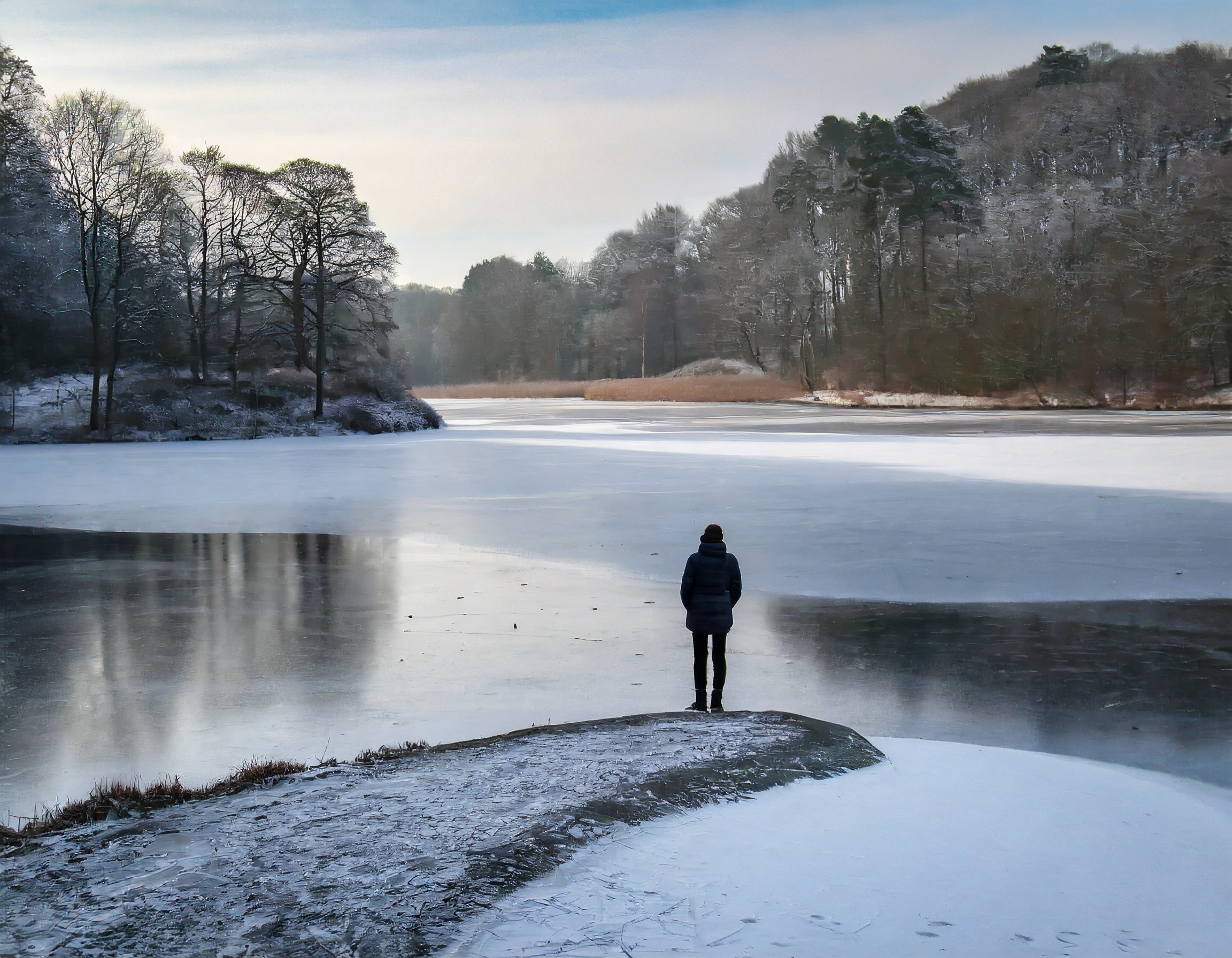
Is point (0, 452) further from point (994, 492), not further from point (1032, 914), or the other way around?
point (1032, 914)

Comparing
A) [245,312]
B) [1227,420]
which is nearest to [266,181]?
[245,312]

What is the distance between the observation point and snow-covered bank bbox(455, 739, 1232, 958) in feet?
11.6

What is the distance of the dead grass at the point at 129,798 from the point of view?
447cm

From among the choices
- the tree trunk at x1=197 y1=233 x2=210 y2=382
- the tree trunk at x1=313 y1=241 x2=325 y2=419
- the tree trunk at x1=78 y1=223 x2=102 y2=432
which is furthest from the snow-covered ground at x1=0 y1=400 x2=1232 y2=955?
the tree trunk at x1=197 y1=233 x2=210 y2=382

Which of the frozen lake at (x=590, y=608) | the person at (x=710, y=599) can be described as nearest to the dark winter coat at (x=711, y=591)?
the person at (x=710, y=599)

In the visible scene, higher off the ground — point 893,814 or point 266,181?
point 266,181

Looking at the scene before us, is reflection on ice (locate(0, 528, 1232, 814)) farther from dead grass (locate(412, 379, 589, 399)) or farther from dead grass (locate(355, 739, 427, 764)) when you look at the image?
dead grass (locate(412, 379, 589, 399))

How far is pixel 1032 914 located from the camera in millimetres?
3742

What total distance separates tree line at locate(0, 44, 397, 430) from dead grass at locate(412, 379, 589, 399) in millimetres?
37691

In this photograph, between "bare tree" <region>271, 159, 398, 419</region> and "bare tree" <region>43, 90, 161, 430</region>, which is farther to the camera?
"bare tree" <region>271, 159, 398, 419</region>

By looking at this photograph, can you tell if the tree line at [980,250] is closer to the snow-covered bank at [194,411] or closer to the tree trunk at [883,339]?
the tree trunk at [883,339]

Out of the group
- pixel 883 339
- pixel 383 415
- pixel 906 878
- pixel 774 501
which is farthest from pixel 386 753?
pixel 883 339

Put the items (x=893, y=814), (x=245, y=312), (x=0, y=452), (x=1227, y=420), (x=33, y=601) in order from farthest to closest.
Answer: (x=245, y=312)
(x=1227, y=420)
(x=0, y=452)
(x=33, y=601)
(x=893, y=814)

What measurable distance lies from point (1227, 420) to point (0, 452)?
38.1 metres
